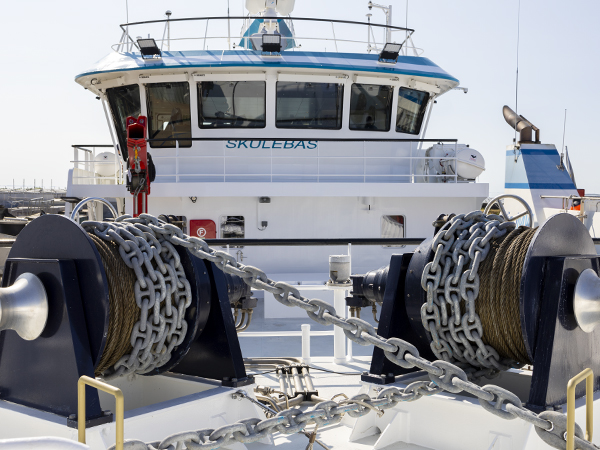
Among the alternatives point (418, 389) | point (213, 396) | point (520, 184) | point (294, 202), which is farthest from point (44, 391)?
point (520, 184)

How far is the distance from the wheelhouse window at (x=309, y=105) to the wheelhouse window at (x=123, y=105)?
2.94 metres

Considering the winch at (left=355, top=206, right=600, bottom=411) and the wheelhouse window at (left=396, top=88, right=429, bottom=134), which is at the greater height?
the wheelhouse window at (left=396, top=88, right=429, bottom=134)

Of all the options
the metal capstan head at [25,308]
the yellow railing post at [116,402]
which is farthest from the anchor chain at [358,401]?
the metal capstan head at [25,308]

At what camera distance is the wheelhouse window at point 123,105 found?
12.7 meters

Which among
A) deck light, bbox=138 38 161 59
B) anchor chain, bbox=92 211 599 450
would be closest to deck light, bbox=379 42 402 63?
deck light, bbox=138 38 161 59

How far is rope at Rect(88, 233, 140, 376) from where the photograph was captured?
342 centimetres

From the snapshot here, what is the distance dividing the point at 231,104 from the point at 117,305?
9.28m

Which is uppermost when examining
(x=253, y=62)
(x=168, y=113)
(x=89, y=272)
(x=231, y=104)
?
(x=253, y=62)

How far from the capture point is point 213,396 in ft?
12.5

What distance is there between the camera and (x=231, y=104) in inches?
483

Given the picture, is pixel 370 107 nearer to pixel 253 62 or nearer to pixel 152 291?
pixel 253 62

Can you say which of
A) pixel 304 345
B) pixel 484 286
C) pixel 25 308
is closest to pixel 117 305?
pixel 25 308

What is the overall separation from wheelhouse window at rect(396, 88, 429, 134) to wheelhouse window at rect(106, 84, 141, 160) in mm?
5308

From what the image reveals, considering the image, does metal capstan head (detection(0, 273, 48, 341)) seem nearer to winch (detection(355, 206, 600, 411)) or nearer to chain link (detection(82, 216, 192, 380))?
chain link (detection(82, 216, 192, 380))
